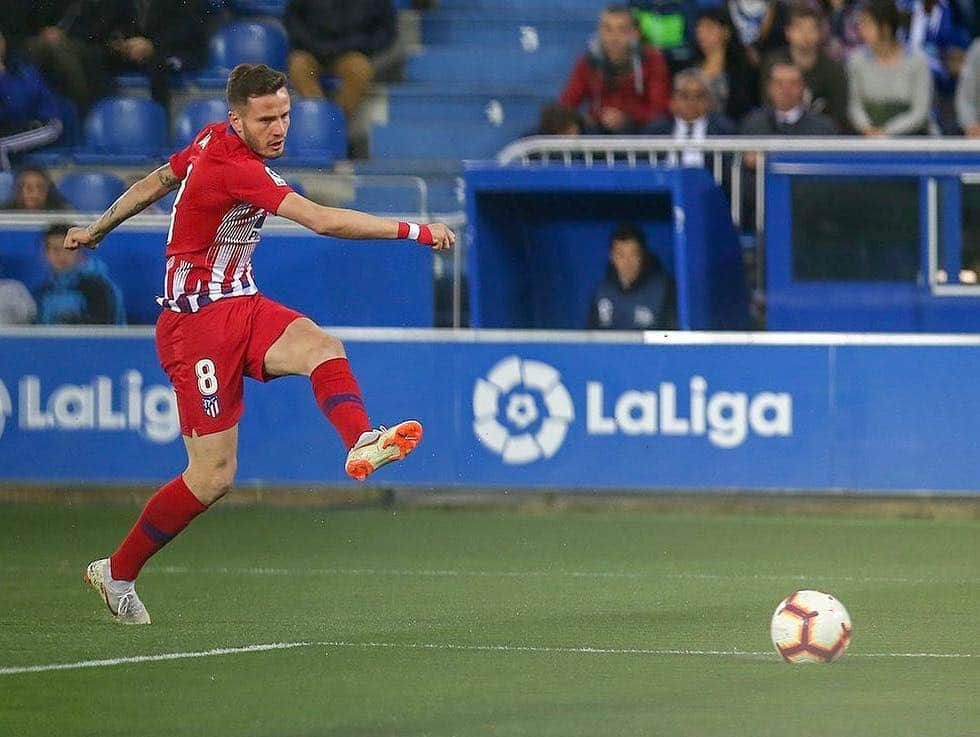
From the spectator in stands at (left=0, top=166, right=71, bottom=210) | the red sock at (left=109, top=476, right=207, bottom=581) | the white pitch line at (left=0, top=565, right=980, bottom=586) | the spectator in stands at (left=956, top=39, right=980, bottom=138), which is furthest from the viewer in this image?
the spectator in stands at (left=956, top=39, right=980, bottom=138)

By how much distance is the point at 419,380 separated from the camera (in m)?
14.0

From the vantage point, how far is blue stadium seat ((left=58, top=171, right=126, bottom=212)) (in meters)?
16.3

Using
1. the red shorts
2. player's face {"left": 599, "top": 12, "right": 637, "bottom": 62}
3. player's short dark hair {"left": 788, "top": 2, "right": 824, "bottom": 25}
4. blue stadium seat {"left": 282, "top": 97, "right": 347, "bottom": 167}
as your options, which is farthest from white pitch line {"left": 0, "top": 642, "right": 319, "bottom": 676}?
player's short dark hair {"left": 788, "top": 2, "right": 824, "bottom": 25}

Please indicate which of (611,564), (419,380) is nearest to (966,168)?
(419,380)

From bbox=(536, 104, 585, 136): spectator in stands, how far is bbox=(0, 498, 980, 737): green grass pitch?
3621 millimetres

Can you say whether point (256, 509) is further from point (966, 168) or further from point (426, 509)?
point (966, 168)

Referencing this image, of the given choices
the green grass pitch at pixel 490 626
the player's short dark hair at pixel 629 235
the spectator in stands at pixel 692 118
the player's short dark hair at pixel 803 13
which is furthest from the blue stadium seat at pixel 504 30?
the green grass pitch at pixel 490 626

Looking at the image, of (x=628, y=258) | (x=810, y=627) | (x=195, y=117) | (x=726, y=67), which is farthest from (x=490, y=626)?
(x=195, y=117)

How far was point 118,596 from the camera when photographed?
28.7 feet

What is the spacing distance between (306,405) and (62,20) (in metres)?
4.72

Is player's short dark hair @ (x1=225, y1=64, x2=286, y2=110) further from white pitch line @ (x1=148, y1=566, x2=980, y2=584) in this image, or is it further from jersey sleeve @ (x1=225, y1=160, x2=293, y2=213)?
white pitch line @ (x1=148, y1=566, x2=980, y2=584)

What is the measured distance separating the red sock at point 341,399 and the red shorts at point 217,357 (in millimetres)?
268

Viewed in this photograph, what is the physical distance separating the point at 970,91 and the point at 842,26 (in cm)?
130

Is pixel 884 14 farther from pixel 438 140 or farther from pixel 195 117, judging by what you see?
pixel 195 117
